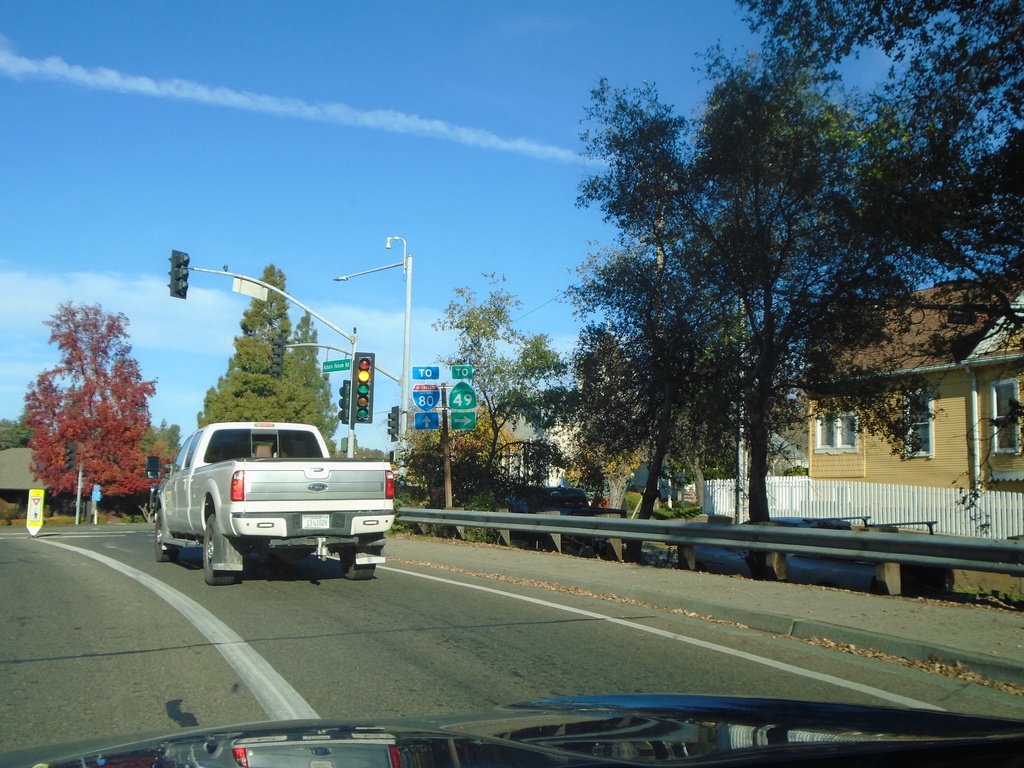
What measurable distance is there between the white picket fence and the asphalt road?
15.3 metres

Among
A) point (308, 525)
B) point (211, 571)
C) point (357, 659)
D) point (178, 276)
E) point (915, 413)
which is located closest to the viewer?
point (357, 659)

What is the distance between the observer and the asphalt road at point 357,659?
247 inches

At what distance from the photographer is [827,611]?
985 cm

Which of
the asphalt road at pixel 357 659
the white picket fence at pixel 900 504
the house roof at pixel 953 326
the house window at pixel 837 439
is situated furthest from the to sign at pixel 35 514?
the house window at pixel 837 439

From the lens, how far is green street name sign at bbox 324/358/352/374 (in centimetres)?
2308

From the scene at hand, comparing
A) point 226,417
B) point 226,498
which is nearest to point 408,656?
point 226,498

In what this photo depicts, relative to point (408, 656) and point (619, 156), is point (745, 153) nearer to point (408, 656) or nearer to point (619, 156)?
point (619, 156)

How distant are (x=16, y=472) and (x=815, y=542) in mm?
58729

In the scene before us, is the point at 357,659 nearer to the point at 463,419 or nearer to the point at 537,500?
the point at 463,419

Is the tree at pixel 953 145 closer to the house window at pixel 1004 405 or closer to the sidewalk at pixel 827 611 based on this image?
the sidewalk at pixel 827 611

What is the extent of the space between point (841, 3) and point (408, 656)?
1028cm

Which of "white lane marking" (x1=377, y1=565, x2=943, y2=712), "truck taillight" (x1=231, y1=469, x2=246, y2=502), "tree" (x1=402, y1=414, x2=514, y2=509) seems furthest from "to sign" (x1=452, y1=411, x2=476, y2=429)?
"truck taillight" (x1=231, y1=469, x2=246, y2=502)

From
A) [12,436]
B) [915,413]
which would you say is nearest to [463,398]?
[915,413]

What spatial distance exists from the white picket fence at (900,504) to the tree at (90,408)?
3031 cm
